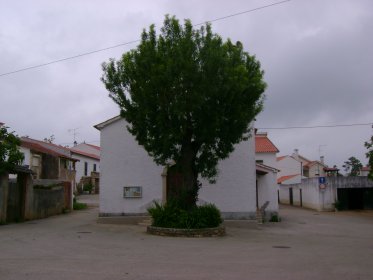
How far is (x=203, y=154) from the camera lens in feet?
64.4

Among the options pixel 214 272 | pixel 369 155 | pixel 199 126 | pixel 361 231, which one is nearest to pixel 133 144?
pixel 199 126

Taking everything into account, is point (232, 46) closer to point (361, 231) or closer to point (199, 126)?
point (199, 126)

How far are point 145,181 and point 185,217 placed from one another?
6268 millimetres

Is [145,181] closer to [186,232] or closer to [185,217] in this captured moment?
[185,217]

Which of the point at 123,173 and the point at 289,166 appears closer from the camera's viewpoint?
the point at 123,173

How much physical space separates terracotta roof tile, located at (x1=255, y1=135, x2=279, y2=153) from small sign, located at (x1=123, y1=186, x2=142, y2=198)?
101 ft

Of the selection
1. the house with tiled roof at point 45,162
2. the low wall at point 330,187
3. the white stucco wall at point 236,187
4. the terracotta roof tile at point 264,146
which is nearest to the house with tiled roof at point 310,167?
the terracotta roof tile at point 264,146

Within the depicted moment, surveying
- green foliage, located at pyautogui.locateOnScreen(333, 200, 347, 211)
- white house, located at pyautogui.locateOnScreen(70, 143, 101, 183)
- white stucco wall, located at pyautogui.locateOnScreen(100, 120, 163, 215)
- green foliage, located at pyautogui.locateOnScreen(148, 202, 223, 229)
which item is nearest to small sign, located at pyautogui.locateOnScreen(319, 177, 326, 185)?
green foliage, located at pyautogui.locateOnScreen(333, 200, 347, 211)

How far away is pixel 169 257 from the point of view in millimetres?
12320

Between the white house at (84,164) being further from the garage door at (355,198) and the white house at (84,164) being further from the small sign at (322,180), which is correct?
A: the garage door at (355,198)

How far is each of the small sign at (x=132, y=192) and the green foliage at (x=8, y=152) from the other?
572cm

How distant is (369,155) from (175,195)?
1738 cm

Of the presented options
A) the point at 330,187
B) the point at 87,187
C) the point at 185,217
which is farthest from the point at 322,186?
the point at 87,187

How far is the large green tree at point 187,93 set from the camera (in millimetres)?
17328
